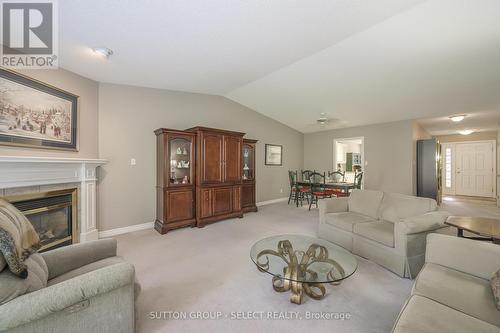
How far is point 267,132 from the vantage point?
629 centimetres

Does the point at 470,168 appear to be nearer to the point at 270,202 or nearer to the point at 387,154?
the point at 387,154

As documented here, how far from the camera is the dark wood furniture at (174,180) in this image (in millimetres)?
3723

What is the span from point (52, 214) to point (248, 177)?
3.62 m

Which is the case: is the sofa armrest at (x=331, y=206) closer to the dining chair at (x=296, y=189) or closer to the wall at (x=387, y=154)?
the dining chair at (x=296, y=189)

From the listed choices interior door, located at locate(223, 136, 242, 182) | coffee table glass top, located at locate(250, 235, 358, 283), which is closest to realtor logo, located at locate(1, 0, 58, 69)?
interior door, located at locate(223, 136, 242, 182)

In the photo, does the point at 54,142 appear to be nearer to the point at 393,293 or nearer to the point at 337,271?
the point at 337,271

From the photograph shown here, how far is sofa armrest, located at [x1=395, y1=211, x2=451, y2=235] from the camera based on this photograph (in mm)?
2170

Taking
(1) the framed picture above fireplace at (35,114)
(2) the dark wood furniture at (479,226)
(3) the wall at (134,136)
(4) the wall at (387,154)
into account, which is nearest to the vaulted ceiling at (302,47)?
(3) the wall at (134,136)

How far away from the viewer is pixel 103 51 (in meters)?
2.52

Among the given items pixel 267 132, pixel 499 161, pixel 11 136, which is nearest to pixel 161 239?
Answer: pixel 11 136

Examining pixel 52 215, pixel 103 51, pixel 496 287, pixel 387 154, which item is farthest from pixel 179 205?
pixel 387 154

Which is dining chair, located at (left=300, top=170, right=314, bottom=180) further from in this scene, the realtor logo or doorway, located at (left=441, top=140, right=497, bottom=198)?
the realtor logo

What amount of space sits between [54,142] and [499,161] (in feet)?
33.8

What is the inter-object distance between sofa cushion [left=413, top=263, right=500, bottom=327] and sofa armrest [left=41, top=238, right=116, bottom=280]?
227 centimetres
